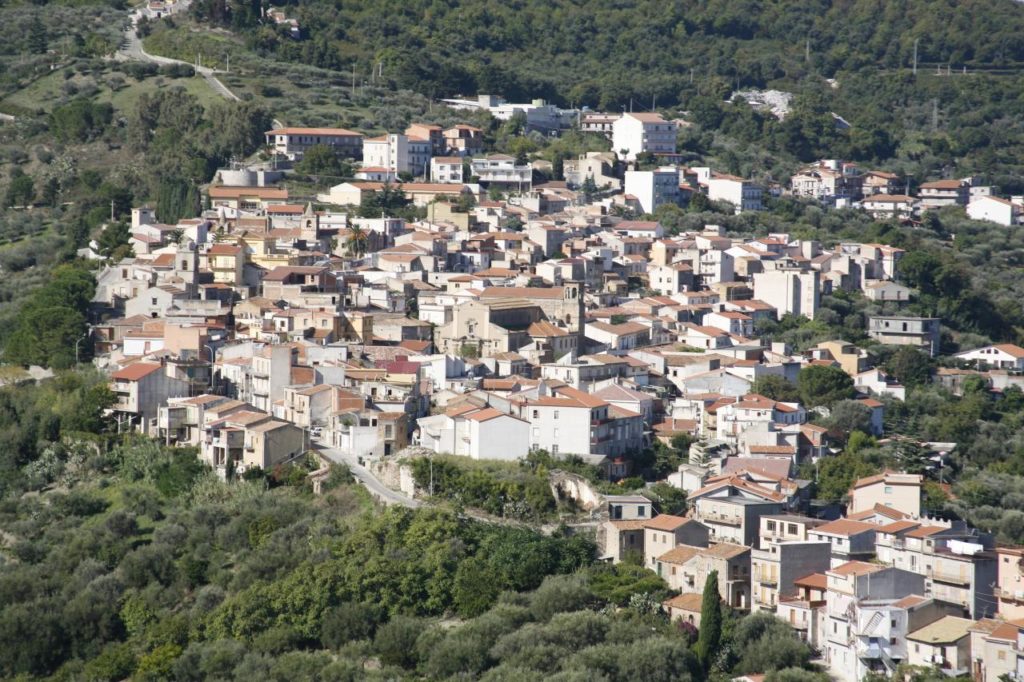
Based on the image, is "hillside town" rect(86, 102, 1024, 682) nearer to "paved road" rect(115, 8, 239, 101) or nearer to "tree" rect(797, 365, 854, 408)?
"tree" rect(797, 365, 854, 408)

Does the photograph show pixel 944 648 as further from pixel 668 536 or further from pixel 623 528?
pixel 623 528

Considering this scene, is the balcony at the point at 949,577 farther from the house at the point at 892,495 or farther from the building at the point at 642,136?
the building at the point at 642,136

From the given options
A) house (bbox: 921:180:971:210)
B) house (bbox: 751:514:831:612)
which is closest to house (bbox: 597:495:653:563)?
house (bbox: 751:514:831:612)

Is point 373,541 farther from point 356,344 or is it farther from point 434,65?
point 434,65

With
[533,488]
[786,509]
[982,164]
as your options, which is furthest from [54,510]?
[982,164]

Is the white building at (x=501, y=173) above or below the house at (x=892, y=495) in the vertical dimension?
above

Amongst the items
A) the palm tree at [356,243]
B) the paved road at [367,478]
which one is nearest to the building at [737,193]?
the palm tree at [356,243]
